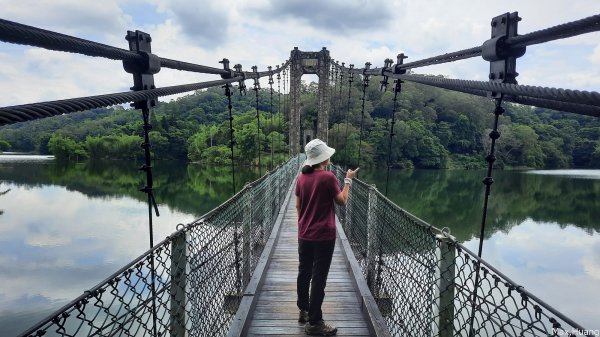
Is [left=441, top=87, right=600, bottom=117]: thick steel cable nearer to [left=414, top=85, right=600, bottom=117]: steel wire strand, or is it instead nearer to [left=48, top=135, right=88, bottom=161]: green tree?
[left=414, top=85, right=600, bottom=117]: steel wire strand

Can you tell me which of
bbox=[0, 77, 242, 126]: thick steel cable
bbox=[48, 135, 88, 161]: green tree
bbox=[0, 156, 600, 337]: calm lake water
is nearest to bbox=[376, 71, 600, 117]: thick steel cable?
bbox=[0, 77, 242, 126]: thick steel cable

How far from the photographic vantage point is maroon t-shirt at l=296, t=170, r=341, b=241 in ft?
6.07

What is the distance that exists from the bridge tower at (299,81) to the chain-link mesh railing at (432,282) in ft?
51.5

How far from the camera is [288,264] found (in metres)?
3.09

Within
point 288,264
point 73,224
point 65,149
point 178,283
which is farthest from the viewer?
point 65,149

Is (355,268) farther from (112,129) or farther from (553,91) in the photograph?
(112,129)

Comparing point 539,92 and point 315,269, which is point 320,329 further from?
point 539,92

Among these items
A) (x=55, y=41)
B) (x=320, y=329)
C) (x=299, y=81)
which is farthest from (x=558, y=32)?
(x=299, y=81)

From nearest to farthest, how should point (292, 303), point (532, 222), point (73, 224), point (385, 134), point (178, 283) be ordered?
point (178, 283) < point (292, 303) < point (73, 224) < point (532, 222) < point (385, 134)

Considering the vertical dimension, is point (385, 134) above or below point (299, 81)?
below

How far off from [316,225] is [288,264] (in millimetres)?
1322

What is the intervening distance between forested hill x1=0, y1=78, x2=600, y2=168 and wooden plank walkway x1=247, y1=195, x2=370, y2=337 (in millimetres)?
26409

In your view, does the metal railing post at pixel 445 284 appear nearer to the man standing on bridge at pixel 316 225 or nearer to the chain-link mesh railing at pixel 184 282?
the man standing on bridge at pixel 316 225

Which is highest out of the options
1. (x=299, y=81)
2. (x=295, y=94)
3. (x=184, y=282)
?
(x=299, y=81)
